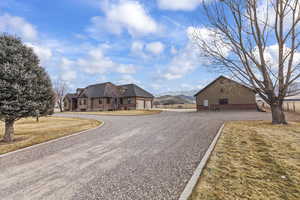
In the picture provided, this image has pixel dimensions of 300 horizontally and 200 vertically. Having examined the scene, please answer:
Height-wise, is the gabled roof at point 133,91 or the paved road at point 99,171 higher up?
the gabled roof at point 133,91

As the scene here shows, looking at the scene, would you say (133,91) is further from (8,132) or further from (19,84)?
(19,84)

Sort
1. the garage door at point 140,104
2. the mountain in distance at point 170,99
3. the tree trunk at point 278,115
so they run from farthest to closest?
the mountain in distance at point 170,99 → the garage door at point 140,104 → the tree trunk at point 278,115

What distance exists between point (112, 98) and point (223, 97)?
23.7 m

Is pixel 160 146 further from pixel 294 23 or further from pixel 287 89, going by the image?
pixel 294 23

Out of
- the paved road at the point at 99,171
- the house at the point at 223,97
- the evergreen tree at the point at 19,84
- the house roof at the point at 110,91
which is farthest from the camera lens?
the house roof at the point at 110,91

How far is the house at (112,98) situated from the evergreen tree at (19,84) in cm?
2752

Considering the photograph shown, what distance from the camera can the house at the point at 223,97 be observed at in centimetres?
2652

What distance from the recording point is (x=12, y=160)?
4.94m

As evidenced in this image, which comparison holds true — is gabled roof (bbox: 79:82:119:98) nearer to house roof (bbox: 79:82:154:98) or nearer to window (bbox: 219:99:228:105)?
house roof (bbox: 79:82:154:98)

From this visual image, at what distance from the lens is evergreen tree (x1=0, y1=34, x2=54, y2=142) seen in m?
6.70

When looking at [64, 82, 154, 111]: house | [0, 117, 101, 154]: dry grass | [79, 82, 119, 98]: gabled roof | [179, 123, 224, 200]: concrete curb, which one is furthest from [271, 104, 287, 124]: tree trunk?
[79, 82, 119, 98]: gabled roof

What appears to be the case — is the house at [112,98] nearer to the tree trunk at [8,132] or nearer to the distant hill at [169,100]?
the distant hill at [169,100]

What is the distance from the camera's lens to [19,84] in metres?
7.00

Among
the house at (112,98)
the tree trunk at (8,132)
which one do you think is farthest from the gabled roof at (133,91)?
the tree trunk at (8,132)
